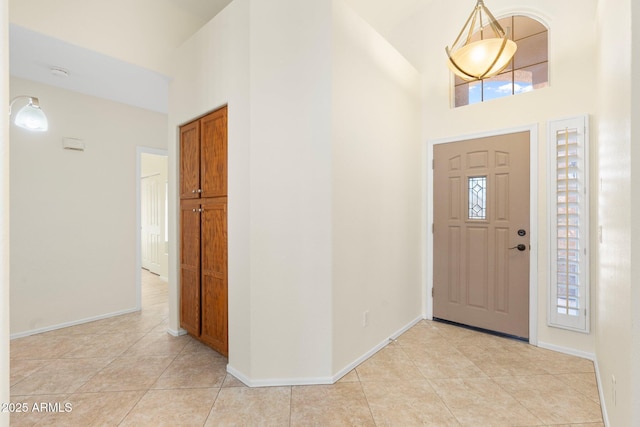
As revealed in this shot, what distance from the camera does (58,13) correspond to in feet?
7.84

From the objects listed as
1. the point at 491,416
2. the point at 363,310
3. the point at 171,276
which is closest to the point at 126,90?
the point at 171,276

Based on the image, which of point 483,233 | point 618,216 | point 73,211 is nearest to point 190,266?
point 73,211

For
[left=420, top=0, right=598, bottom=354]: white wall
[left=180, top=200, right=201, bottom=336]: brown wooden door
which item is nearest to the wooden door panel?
[left=180, top=200, right=201, bottom=336]: brown wooden door

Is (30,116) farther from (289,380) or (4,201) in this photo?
(289,380)

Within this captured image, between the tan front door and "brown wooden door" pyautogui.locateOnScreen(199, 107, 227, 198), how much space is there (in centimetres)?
234

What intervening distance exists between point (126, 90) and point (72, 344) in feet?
9.03

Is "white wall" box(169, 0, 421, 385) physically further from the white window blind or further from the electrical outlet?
the white window blind

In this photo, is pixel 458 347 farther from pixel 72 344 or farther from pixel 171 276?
pixel 72 344

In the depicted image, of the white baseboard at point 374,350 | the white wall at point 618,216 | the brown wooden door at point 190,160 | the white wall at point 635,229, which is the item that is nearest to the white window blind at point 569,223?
the white wall at point 618,216

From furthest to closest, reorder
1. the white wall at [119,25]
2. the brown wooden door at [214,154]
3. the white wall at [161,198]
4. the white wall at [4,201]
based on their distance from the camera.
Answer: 1. the white wall at [161,198]
2. the brown wooden door at [214,154]
3. the white wall at [119,25]
4. the white wall at [4,201]

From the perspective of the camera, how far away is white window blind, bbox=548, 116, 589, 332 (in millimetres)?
2486

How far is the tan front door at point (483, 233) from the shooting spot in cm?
285

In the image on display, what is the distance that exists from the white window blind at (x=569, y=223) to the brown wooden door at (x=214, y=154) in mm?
2904

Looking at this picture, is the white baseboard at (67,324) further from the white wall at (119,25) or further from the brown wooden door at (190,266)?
the white wall at (119,25)
